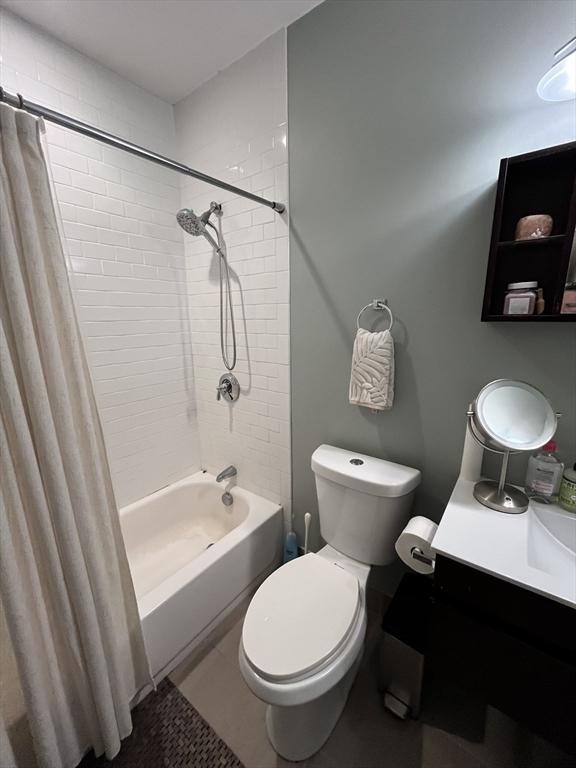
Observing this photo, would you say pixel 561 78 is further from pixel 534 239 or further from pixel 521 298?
pixel 521 298

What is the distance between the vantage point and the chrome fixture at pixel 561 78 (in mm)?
726

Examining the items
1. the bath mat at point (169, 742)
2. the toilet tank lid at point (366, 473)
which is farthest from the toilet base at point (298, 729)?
the toilet tank lid at point (366, 473)

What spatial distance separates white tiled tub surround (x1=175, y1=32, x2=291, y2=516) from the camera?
142cm

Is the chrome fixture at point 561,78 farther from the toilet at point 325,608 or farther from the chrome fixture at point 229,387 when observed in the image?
the chrome fixture at point 229,387

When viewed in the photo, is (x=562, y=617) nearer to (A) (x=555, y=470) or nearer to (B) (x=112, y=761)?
(A) (x=555, y=470)

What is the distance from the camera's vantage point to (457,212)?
1.06m

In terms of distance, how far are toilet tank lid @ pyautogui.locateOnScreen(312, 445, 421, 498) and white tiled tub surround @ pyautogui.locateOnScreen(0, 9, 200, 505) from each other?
1.07 meters

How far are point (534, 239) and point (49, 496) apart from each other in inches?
57.7

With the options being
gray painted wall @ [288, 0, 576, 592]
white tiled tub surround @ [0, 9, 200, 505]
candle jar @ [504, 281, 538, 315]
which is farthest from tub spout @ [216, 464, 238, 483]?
candle jar @ [504, 281, 538, 315]

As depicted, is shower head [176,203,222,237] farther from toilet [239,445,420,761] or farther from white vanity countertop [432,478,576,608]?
white vanity countertop [432,478,576,608]

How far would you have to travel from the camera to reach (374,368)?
123cm

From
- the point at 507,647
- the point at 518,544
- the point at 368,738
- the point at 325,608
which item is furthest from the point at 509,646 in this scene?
the point at 368,738

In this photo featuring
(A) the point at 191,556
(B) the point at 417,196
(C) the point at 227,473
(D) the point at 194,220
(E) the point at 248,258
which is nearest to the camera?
(B) the point at 417,196

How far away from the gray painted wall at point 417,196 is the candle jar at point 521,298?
4.6 inches
